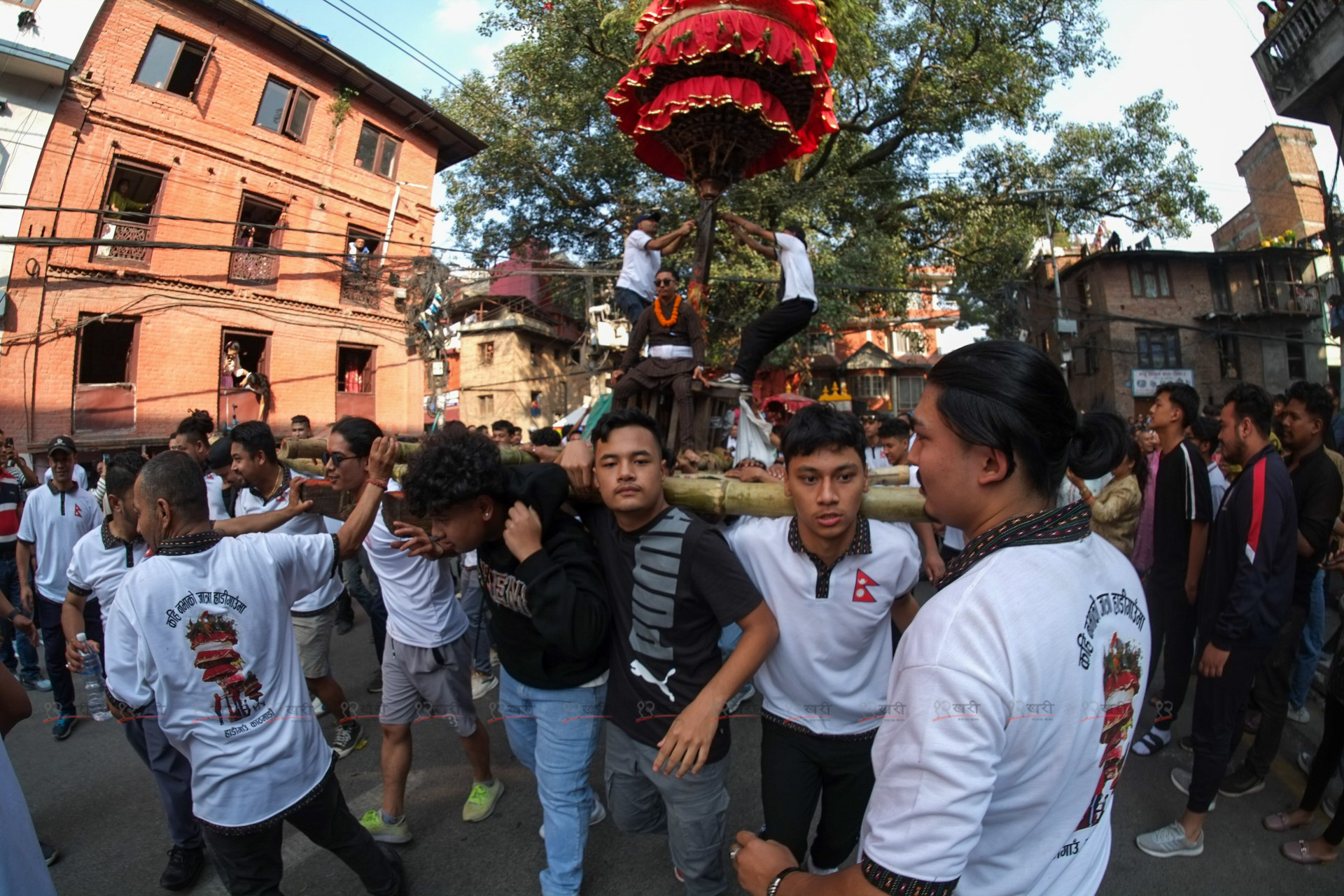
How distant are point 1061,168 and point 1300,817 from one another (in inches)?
730

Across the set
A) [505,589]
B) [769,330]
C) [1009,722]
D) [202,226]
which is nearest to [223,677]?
[505,589]

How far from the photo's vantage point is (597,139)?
16.3 meters

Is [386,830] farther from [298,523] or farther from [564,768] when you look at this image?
[298,523]

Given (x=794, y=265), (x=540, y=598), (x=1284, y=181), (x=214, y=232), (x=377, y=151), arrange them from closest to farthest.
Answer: (x=540, y=598) → (x=794, y=265) → (x=214, y=232) → (x=377, y=151) → (x=1284, y=181)

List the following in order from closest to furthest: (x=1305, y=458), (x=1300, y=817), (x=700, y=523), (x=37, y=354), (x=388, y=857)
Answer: (x=700, y=523), (x=388, y=857), (x=1300, y=817), (x=1305, y=458), (x=37, y=354)

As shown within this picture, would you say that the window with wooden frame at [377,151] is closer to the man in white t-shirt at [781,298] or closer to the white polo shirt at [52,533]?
the white polo shirt at [52,533]

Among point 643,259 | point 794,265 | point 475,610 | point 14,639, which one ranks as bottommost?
point 14,639

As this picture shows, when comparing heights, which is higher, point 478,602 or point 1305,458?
point 1305,458

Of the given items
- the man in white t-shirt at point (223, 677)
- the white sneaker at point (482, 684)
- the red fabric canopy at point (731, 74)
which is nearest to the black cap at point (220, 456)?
the white sneaker at point (482, 684)

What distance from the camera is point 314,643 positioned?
4219mm

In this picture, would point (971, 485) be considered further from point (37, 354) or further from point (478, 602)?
point (37, 354)

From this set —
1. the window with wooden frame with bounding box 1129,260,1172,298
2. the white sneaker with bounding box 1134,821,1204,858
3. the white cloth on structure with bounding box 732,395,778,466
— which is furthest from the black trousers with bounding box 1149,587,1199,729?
the window with wooden frame with bounding box 1129,260,1172,298

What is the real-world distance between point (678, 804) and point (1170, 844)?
2.54 metres

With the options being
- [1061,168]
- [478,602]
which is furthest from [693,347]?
[1061,168]
